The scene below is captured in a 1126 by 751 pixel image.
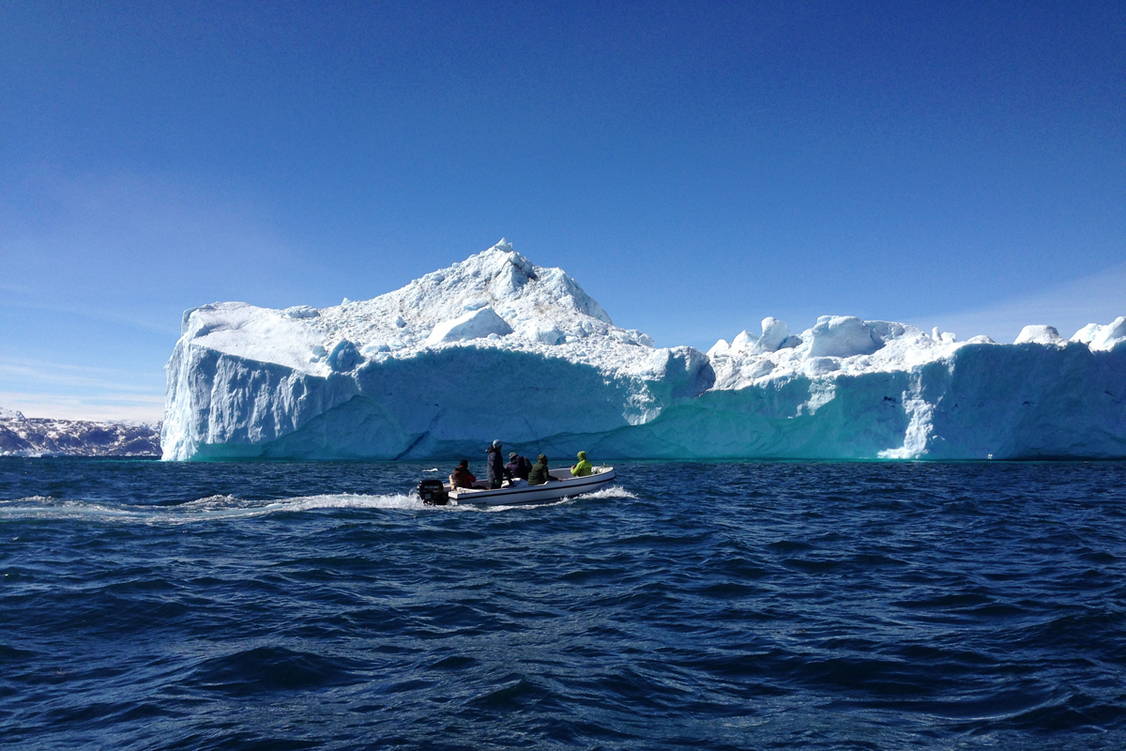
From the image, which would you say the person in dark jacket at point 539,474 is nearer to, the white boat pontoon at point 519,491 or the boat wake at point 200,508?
the white boat pontoon at point 519,491

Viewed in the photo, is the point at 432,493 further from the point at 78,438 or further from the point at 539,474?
the point at 78,438

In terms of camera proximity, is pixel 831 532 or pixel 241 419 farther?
pixel 241 419

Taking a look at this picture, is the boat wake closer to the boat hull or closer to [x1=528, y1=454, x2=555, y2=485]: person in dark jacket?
the boat hull

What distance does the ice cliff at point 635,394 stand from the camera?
113ft

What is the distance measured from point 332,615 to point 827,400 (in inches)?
1277

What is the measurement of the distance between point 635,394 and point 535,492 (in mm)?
20517

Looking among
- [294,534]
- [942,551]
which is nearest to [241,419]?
[294,534]

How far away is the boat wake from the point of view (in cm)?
1290

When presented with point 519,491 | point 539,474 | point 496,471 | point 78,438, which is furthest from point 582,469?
point 78,438

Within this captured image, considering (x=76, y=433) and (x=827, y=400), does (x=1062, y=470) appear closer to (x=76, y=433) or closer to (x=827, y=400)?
(x=827, y=400)

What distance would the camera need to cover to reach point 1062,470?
1128 inches

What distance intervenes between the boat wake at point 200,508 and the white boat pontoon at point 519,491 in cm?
21

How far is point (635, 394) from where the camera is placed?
3703 centimetres

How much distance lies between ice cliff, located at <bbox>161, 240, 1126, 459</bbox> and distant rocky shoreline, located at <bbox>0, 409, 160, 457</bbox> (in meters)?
94.9
